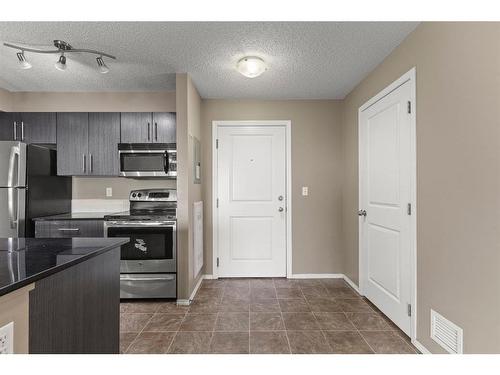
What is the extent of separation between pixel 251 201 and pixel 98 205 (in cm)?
196

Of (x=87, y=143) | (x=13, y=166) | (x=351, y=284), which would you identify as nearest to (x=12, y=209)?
(x=13, y=166)

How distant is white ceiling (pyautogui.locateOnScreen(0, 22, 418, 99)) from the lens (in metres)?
1.96

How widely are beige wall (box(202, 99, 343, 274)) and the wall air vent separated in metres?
1.78

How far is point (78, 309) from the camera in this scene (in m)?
1.07

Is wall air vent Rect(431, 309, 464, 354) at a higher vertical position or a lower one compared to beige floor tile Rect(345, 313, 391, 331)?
higher

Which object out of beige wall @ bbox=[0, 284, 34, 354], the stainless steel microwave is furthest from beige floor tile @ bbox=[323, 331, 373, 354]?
the stainless steel microwave

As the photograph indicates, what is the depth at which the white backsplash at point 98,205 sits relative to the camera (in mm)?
3432

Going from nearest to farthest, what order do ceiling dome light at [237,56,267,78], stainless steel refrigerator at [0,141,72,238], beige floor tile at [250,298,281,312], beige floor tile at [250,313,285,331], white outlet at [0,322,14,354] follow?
white outlet at [0,322,14,354] → beige floor tile at [250,313,285,331] → ceiling dome light at [237,56,267,78] → beige floor tile at [250,298,281,312] → stainless steel refrigerator at [0,141,72,238]

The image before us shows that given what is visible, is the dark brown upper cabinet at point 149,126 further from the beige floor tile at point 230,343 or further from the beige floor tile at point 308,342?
the beige floor tile at point 308,342

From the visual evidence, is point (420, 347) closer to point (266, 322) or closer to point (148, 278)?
point (266, 322)

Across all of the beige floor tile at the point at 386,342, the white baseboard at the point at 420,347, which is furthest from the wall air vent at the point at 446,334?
the beige floor tile at the point at 386,342

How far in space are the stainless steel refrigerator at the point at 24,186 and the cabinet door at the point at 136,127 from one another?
0.91 meters

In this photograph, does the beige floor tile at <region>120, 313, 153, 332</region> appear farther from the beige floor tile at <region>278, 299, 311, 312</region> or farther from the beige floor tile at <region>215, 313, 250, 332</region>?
the beige floor tile at <region>278, 299, 311, 312</region>
